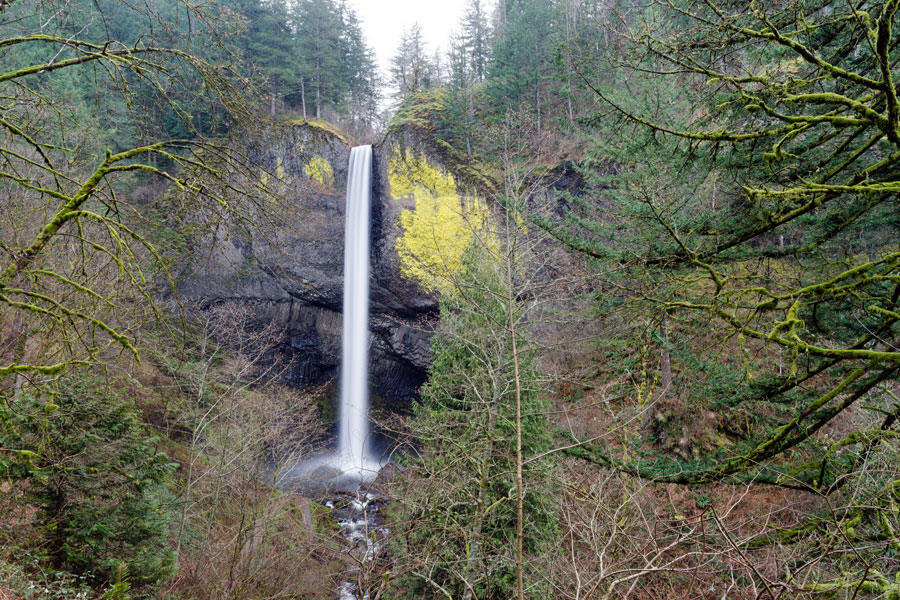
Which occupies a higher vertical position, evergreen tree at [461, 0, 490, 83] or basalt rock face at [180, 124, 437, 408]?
evergreen tree at [461, 0, 490, 83]

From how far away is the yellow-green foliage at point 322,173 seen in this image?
1997 centimetres

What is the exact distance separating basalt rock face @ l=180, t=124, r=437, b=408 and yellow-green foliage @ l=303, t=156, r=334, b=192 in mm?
44

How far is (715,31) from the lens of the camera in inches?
145

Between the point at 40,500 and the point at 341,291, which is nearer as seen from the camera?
the point at 40,500

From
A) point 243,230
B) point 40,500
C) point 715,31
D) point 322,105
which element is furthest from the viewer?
point 322,105

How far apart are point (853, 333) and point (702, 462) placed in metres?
2.23

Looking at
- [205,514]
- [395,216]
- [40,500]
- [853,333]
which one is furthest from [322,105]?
[853,333]

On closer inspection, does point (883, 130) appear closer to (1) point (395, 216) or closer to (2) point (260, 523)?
(2) point (260, 523)

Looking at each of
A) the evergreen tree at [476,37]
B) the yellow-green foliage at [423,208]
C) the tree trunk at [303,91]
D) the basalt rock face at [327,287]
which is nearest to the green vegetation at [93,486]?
the yellow-green foliage at [423,208]

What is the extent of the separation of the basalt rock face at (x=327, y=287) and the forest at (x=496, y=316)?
141 mm

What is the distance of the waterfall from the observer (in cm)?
1953

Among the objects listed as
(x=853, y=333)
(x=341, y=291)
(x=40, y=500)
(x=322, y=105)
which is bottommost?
(x=40, y=500)

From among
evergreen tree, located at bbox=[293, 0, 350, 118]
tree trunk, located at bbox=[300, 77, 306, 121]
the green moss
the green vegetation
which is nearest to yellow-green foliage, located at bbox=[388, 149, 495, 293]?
the green moss

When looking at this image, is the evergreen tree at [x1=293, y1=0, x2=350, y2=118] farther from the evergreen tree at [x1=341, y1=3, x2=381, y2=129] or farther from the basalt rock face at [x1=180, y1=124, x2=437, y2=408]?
the basalt rock face at [x1=180, y1=124, x2=437, y2=408]
